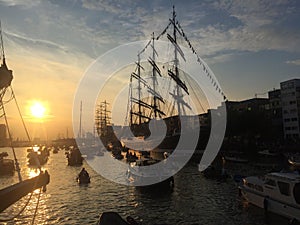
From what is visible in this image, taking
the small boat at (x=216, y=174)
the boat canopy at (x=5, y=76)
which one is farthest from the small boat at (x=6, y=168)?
the boat canopy at (x=5, y=76)

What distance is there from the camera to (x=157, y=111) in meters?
143

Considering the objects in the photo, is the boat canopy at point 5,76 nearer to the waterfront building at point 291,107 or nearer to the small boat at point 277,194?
the small boat at point 277,194

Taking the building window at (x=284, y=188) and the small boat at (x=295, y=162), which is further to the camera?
the small boat at (x=295, y=162)

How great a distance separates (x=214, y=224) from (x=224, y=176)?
2222 cm

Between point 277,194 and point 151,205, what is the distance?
13.4 metres

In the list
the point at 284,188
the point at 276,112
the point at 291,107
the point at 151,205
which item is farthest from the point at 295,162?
the point at 276,112

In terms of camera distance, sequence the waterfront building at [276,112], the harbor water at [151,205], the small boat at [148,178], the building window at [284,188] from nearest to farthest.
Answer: the building window at [284,188] < the harbor water at [151,205] < the small boat at [148,178] < the waterfront building at [276,112]

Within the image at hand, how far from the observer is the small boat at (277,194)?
2431cm

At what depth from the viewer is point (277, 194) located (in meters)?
26.2

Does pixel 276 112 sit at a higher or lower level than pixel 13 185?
higher

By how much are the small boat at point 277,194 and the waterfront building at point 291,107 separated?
3528 inches

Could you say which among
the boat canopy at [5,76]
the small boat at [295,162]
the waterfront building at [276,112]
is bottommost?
the small boat at [295,162]

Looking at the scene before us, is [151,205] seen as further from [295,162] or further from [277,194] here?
[295,162]

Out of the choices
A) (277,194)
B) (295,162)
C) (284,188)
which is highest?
(284,188)
